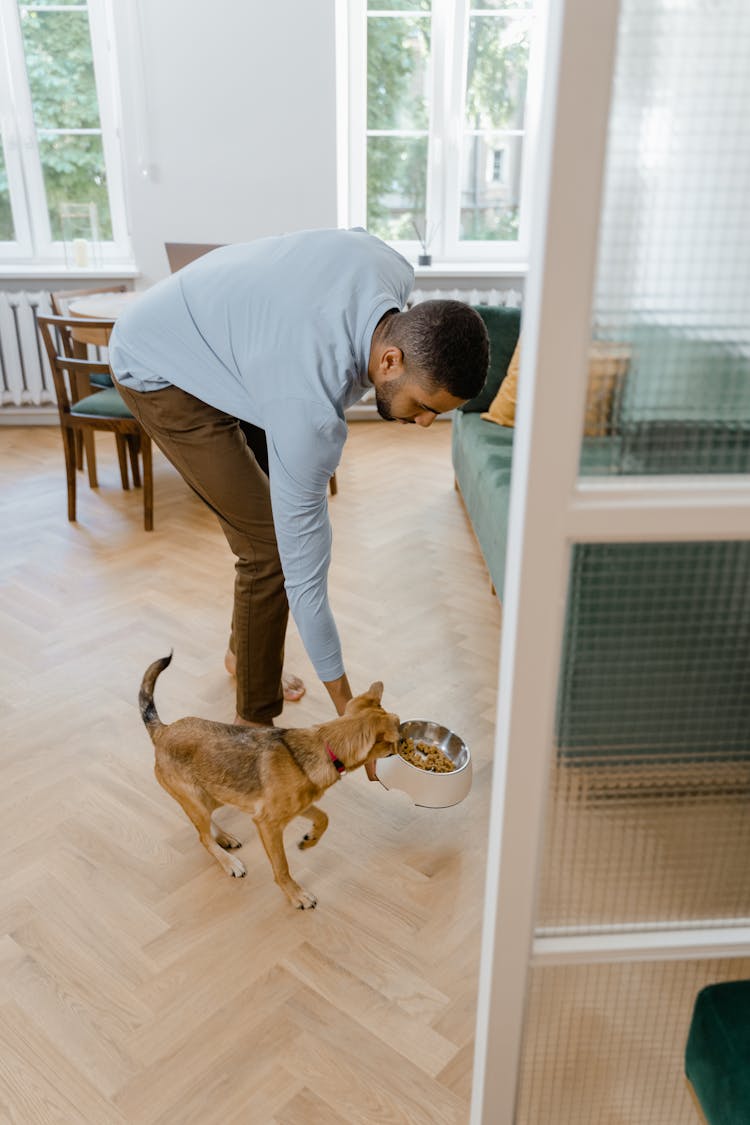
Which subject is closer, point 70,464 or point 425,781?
point 425,781

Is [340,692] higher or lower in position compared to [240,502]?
lower

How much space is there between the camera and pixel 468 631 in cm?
277

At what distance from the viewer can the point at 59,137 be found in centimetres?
473

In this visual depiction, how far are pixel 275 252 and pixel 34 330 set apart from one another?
334 centimetres

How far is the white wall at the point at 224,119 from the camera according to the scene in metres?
4.39

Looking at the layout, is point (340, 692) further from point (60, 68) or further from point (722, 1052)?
point (60, 68)

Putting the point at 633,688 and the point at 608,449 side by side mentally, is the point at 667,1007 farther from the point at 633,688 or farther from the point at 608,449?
the point at 608,449

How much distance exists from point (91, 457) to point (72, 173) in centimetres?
192

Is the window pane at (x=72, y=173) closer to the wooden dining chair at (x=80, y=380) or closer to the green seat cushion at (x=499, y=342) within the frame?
the wooden dining chair at (x=80, y=380)

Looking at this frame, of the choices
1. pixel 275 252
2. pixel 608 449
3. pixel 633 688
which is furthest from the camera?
pixel 275 252

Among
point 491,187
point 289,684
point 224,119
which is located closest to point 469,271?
point 491,187

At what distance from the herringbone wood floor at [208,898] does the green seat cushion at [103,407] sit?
2.28ft

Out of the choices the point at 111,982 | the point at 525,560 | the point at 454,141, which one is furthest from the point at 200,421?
the point at 454,141

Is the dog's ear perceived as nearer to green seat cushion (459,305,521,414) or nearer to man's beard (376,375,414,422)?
man's beard (376,375,414,422)
